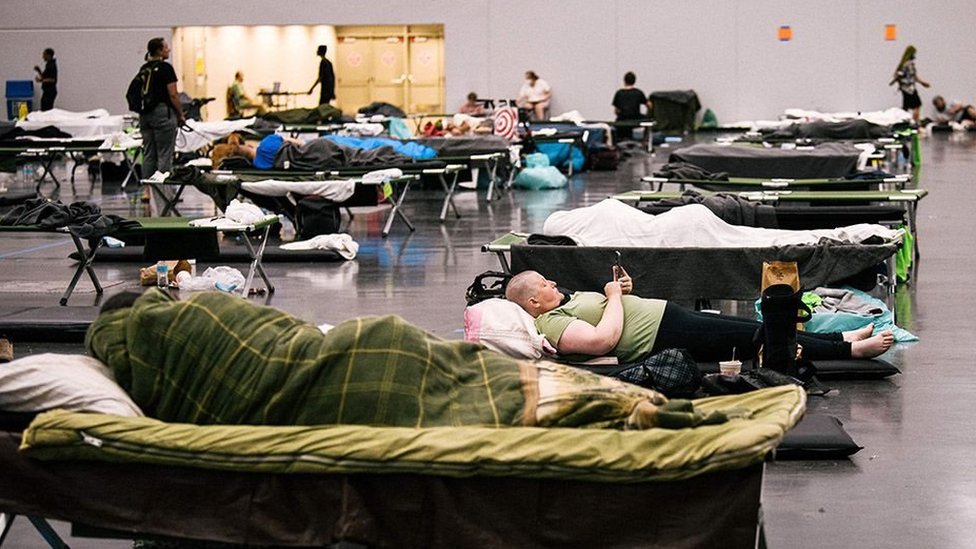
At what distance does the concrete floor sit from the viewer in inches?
163

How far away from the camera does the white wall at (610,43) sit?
85.3 ft

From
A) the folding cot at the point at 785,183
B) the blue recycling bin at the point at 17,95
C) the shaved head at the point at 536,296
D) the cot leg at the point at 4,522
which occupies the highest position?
the blue recycling bin at the point at 17,95

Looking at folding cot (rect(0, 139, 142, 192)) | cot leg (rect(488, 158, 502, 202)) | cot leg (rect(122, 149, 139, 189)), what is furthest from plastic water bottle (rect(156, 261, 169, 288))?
cot leg (rect(122, 149, 139, 189))

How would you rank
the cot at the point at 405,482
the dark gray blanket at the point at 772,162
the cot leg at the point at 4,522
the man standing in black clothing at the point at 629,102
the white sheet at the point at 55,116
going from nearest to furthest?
the cot at the point at 405,482, the cot leg at the point at 4,522, the dark gray blanket at the point at 772,162, the white sheet at the point at 55,116, the man standing in black clothing at the point at 629,102

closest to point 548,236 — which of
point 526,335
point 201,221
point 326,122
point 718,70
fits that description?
point 526,335

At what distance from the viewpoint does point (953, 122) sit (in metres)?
26.5

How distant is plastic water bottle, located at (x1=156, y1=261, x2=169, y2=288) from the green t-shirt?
13.2 ft

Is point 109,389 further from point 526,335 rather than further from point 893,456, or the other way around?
point 893,456

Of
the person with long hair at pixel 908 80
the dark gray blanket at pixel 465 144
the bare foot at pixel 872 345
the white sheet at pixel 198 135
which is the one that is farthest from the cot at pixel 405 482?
the person with long hair at pixel 908 80

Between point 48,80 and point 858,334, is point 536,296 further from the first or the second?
point 48,80

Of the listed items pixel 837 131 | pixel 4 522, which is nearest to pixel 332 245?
pixel 4 522

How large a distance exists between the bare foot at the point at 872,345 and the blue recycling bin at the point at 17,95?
78.2ft

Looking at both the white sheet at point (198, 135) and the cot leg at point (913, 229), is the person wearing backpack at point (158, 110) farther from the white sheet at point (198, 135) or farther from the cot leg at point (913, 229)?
the cot leg at point (913, 229)

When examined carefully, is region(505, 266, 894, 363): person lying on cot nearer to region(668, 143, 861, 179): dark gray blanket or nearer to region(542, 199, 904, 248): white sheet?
region(542, 199, 904, 248): white sheet
